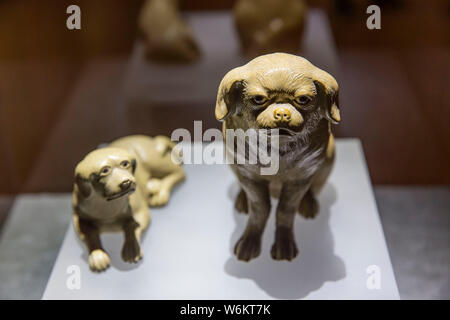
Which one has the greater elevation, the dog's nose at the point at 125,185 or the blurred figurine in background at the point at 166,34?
the blurred figurine in background at the point at 166,34

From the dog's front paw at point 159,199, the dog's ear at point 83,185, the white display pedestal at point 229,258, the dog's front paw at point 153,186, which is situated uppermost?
the dog's ear at point 83,185

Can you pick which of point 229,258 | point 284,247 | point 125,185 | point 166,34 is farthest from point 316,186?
point 166,34

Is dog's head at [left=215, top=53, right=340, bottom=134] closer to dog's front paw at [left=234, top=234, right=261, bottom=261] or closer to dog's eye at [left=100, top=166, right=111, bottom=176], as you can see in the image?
dog's eye at [left=100, top=166, right=111, bottom=176]

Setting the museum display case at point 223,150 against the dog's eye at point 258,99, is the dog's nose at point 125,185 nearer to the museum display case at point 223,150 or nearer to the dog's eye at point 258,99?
the museum display case at point 223,150

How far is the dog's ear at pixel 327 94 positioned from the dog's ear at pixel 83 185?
722 mm

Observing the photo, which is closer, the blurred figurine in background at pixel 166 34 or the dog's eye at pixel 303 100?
the dog's eye at pixel 303 100

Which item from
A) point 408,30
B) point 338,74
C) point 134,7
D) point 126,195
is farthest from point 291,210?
point 134,7

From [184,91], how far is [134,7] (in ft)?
1.30

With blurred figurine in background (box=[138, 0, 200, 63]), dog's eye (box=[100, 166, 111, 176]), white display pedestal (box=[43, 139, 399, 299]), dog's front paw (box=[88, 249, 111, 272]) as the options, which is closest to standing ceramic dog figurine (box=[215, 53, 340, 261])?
white display pedestal (box=[43, 139, 399, 299])

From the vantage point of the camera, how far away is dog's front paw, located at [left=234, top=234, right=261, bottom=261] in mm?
1935

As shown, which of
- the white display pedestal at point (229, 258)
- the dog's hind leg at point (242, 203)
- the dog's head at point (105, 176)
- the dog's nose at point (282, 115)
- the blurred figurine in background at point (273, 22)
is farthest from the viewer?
the blurred figurine in background at point (273, 22)

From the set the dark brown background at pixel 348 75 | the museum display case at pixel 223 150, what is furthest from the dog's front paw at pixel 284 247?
the dark brown background at pixel 348 75

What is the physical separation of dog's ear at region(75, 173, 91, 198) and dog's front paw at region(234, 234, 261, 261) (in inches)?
20.4

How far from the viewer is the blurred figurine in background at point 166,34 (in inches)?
96.6
